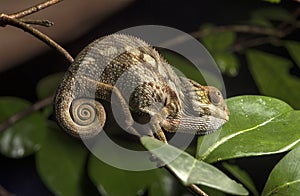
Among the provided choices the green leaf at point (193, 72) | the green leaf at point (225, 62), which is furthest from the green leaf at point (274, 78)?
the green leaf at point (193, 72)

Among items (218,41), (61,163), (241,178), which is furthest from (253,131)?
(218,41)

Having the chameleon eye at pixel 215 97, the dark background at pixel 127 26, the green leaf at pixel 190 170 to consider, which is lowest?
the dark background at pixel 127 26

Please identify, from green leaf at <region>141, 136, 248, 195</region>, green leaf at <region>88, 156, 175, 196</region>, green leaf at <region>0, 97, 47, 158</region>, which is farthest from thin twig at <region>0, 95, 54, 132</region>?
green leaf at <region>141, 136, 248, 195</region>

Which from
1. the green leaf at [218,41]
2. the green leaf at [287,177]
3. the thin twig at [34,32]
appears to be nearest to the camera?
the thin twig at [34,32]

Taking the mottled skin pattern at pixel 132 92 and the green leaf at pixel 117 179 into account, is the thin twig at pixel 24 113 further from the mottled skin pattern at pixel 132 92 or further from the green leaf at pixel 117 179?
the mottled skin pattern at pixel 132 92

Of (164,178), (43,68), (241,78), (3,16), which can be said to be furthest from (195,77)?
(43,68)

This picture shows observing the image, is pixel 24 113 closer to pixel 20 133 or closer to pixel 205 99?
pixel 20 133

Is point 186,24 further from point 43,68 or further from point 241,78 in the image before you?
point 43,68

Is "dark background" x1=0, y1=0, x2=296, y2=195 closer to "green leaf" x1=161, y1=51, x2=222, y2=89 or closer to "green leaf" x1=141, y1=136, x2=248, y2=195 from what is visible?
"green leaf" x1=161, y1=51, x2=222, y2=89
